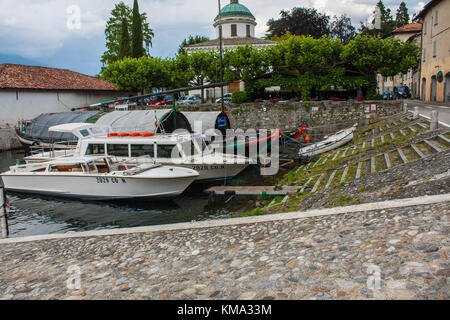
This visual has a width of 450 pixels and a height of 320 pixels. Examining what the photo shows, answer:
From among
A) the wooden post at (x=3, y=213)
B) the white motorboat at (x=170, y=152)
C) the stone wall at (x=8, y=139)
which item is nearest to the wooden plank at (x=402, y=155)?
the white motorboat at (x=170, y=152)

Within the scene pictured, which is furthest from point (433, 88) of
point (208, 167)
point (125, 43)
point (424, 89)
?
point (125, 43)

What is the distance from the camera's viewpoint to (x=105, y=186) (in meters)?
15.6

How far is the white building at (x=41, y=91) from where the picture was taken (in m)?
36.4

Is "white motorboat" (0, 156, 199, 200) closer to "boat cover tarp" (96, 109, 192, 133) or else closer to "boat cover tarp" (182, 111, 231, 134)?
"boat cover tarp" (96, 109, 192, 133)

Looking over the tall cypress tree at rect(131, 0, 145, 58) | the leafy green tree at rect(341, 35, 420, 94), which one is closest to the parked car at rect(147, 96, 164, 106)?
the tall cypress tree at rect(131, 0, 145, 58)

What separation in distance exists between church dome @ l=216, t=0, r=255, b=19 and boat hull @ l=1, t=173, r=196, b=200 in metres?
44.9

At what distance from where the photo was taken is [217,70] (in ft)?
120

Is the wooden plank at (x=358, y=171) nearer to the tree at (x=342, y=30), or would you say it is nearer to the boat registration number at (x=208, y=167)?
the boat registration number at (x=208, y=167)

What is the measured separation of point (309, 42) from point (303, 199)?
25178 mm

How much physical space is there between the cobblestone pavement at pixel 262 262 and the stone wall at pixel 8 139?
31220 millimetres

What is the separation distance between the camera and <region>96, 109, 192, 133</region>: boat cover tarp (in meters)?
22.9
